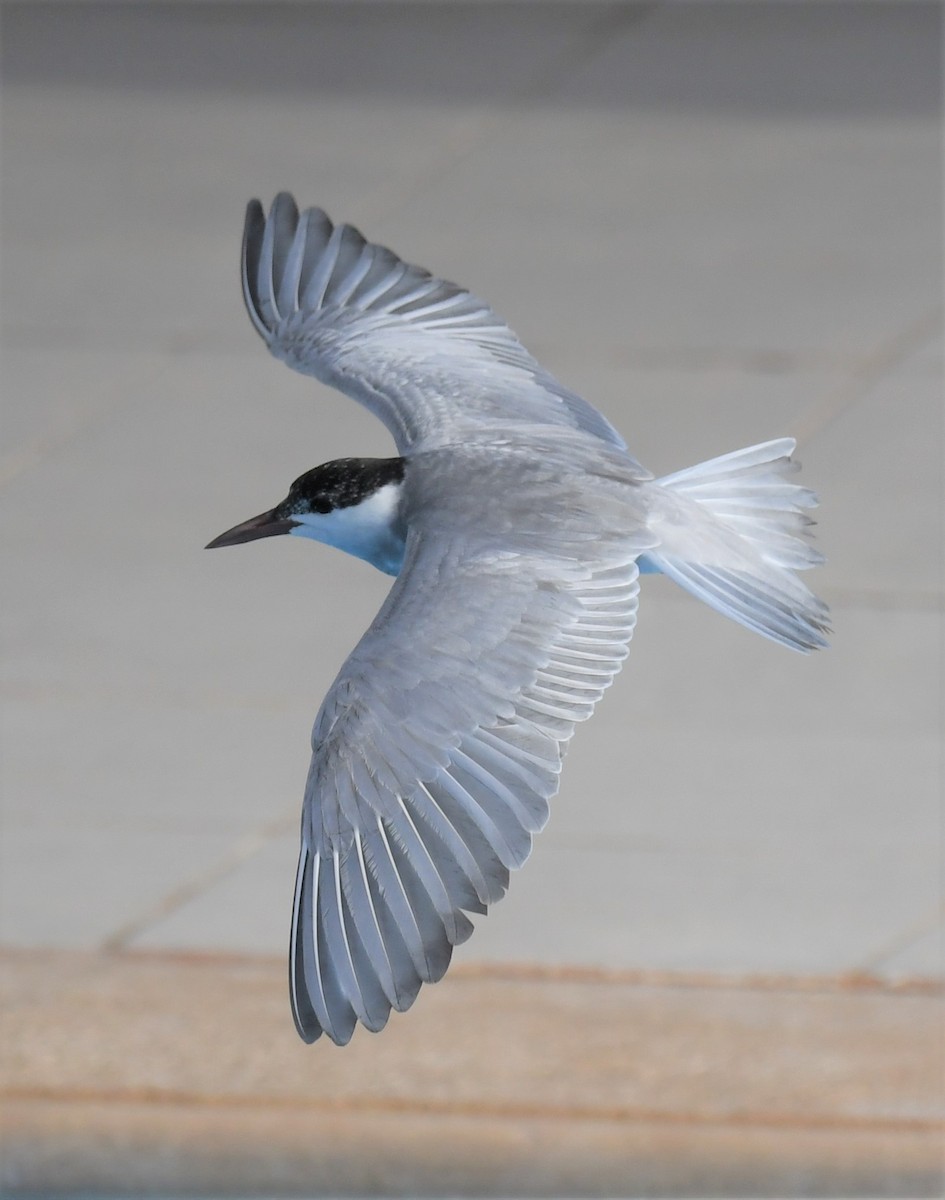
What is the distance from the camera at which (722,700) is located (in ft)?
20.7

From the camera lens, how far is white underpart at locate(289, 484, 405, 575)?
2.45 metres

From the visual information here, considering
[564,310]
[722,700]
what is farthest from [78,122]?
[722,700]

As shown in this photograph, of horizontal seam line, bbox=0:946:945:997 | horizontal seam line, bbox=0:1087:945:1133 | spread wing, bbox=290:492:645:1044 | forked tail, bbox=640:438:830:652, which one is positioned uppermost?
forked tail, bbox=640:438:830:652

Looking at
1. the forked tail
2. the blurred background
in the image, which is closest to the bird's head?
the forked tail

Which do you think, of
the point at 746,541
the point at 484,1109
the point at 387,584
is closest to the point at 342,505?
the point at 746,541

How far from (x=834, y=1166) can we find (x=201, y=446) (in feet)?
13.0

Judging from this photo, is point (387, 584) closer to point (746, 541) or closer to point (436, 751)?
point (746, 541)

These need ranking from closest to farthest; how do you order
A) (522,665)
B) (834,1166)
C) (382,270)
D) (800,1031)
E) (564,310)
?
(522,665) < (382,270) < (834,1166) < (800,1031) < (564,310)

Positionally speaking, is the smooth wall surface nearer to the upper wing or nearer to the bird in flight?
the upper wing

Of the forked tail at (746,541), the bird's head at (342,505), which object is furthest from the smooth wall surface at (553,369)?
the bird's head at (342,505)

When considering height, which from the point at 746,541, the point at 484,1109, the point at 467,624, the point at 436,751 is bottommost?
the point at 484,1109

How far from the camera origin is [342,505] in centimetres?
244

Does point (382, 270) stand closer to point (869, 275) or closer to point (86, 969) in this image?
point (86, 969)

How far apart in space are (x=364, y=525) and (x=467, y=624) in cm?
17
